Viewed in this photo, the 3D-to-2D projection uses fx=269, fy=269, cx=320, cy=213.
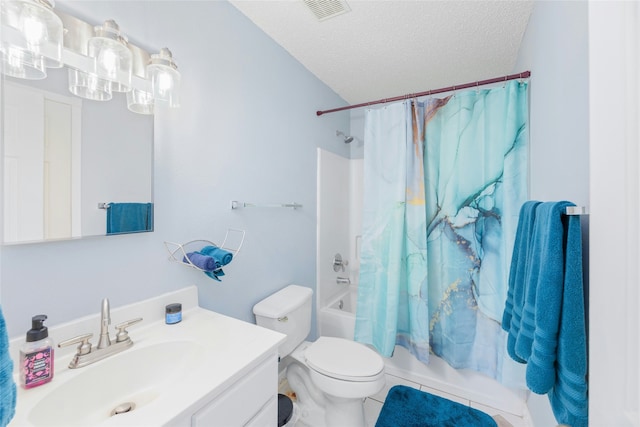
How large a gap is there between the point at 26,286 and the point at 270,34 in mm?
1738

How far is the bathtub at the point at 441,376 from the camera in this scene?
1761 millimetres

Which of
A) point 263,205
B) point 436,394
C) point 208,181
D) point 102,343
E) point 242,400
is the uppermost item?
point 208,181

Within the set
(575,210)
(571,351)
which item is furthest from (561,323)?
(575,210)

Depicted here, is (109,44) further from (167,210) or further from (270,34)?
(270,34)

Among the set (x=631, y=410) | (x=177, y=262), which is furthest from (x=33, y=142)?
(x=631, y=410)

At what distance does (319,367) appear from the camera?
4.84 ft

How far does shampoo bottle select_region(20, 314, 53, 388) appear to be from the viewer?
729 millimetres

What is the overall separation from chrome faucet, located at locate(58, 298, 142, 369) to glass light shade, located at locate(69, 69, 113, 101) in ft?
2.36

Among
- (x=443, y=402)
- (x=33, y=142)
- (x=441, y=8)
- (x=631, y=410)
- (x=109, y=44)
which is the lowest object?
(x=443, y=402)

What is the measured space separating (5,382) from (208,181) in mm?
1009

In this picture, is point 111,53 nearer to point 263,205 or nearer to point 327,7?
point 263,205

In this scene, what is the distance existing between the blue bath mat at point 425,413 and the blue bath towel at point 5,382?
1741 mm

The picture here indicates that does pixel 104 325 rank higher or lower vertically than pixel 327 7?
lower

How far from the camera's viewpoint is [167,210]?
1.18 m
